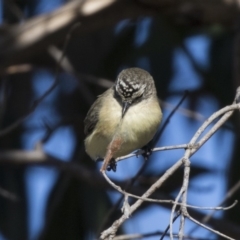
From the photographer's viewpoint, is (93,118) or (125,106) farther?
(93,118)

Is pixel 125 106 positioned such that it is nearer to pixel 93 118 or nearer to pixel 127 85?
pixel 127 85

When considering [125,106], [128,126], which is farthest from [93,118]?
[128,126]

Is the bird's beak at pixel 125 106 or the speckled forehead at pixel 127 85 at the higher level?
the speckled forehead at pixel 127 85

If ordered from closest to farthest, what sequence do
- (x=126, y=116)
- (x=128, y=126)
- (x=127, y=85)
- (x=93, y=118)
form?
1. (x=128, y=126)
2. (x=126, y=116)
3. (x=127, y=85)
4. (x=93, y=118)

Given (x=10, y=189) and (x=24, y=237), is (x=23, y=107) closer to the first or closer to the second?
(x=10, y=189)

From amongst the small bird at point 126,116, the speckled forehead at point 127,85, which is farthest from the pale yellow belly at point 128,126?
the speckled forehead at point 127,85

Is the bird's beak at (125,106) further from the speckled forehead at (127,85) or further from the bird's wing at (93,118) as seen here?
the bird's wing at (93,118)

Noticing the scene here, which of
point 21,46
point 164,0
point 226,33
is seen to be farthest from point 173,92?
point 21,46

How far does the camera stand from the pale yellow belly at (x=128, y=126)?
4188mm

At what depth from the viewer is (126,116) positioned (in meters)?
4.31

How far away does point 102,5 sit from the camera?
524cm

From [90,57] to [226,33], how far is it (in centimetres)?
122

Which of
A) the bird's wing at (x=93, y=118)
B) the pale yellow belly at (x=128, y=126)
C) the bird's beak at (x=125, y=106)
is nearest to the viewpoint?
the pale yellow belly at (x=128, y=126)

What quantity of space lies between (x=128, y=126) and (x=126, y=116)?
0.41 feet
